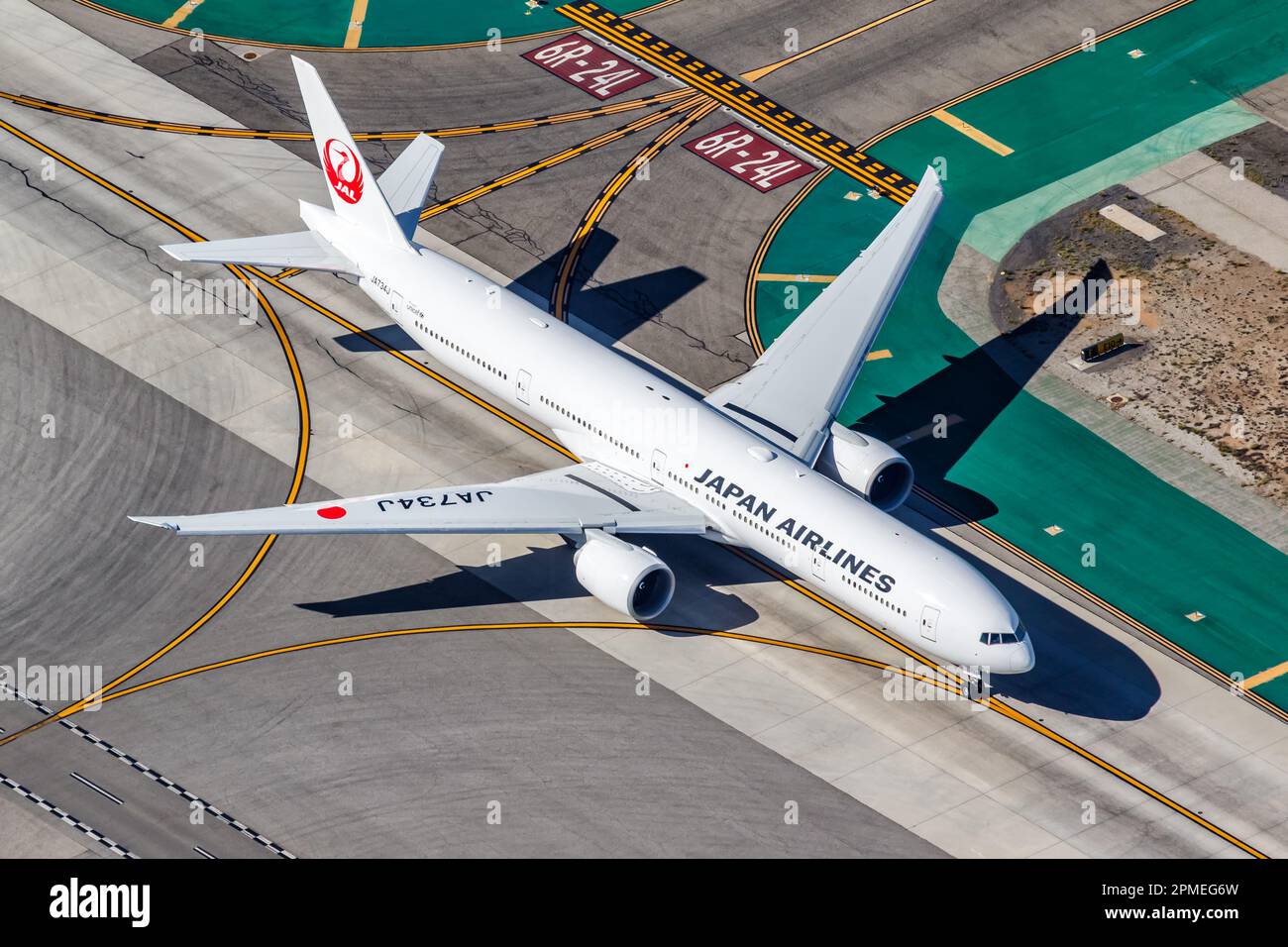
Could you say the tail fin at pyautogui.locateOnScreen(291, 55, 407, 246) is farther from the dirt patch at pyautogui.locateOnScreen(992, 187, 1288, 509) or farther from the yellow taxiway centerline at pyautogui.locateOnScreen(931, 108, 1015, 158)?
the yellow taxiway centerline at pyautogui.locateOnScreen(931, 108, 1015, 158)

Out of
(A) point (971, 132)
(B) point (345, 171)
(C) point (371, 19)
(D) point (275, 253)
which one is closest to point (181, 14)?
(C) point (371, 19)

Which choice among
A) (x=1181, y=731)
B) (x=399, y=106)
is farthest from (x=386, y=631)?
(x=399, y=106)

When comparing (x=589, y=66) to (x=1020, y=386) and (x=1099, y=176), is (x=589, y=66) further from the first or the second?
(x=1020, y=386)

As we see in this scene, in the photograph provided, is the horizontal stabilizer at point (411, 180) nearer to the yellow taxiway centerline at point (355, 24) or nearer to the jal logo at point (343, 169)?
the jal logo at point (343, 169)

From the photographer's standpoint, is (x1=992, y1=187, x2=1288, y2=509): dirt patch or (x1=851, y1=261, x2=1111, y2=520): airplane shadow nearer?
(x1=851, y1=261, x2=1111, y2=520): airplane shadow

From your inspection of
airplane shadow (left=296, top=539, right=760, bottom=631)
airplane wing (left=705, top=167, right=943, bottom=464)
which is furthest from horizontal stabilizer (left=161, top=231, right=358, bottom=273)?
airplane wing (left=705, top=167, right=943, bottom=464)

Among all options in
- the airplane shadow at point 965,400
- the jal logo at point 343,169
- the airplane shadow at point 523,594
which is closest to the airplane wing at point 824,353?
the airplane shadow at point 965,400
